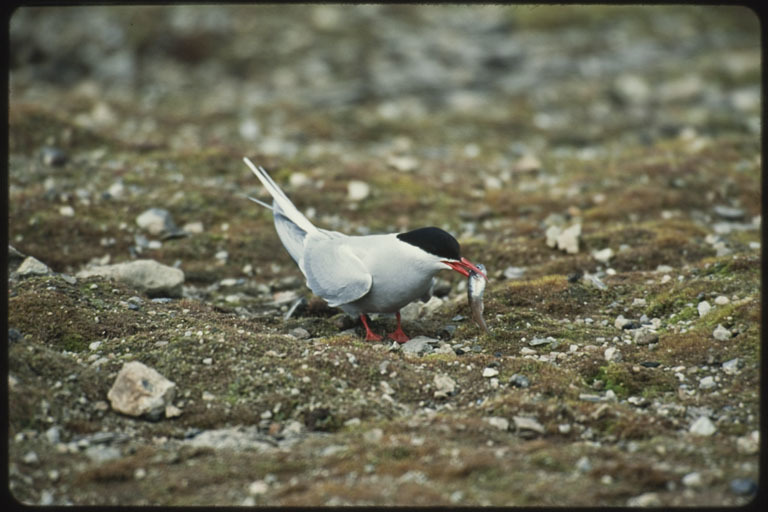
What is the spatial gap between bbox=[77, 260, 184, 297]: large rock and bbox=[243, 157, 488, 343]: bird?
1.38 m

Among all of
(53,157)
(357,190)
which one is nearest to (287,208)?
(357,190)

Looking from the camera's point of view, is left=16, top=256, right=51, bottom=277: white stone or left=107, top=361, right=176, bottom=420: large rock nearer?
left=107, top=361, right=176, bottom=420: large rock

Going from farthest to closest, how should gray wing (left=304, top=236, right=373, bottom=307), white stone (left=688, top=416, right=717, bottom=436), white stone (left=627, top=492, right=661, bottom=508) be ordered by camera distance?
gray wing (left=304, top=236, right=373, bottom=307), white stone (left=688, top=416, right=717, bottom=436), white stone (left=627, top=492, right=661, bottom=508)

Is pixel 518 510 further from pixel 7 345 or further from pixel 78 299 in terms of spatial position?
pixel 78 299

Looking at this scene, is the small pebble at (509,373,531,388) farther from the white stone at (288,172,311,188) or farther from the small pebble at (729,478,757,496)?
the white stone at (288,172,311,188)

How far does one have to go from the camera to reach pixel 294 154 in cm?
1266

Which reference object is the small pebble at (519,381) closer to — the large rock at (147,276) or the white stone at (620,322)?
the white stone at (620,322)

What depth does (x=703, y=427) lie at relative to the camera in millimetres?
5070

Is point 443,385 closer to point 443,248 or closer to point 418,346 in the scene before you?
point 418,346

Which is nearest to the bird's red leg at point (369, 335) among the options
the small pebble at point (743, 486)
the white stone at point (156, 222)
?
the small pebble at point (743, 486)

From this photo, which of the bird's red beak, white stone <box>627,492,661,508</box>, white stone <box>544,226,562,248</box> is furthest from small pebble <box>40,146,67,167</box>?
white stone <box>627,492,661,508</box>

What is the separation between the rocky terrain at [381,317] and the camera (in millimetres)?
4703

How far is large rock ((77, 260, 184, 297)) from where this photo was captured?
759cm

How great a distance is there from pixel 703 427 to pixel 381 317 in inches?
126
